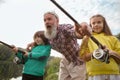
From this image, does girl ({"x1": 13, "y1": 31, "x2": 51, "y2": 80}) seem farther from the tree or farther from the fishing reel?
the tree

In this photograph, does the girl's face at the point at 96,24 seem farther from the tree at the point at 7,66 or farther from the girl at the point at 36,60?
the tree at the point at 7,66

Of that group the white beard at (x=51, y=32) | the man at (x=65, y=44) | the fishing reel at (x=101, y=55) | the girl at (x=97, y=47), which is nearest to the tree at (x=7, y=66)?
the man at (x=65, y=44)

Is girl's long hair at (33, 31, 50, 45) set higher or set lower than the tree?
higher

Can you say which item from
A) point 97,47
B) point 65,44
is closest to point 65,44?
point 65,44

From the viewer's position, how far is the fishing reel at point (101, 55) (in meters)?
4.56

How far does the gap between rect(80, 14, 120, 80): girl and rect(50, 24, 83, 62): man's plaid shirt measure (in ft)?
2.54

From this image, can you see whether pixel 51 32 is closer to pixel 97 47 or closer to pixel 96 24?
pixel 96 24

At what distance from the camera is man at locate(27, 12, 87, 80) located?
5891mm

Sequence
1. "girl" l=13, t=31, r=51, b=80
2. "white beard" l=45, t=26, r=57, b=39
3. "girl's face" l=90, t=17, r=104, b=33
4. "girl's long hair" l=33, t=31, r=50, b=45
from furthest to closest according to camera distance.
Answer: "girl's long hair" l=33, t=31, r=50, b=45, "girl" l=13, t=31, r=51, b=80, "white beard" l=45, t=26, r=57, b=39, "girl's face" l=90, t=17, r=104, b=33

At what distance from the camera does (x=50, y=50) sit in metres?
6.71

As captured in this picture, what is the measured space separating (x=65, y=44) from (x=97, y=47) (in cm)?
118

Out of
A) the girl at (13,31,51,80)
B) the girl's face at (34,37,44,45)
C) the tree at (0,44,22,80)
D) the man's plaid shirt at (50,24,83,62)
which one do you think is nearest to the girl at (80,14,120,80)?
the man's plaid shirt at (50,24,83,62)

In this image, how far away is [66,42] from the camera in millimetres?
6082

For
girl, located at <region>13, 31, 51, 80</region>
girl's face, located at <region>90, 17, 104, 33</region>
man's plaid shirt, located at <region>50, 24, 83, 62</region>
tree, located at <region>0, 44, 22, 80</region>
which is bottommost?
tree, located at <region>0, 44, 22, 80</region>
